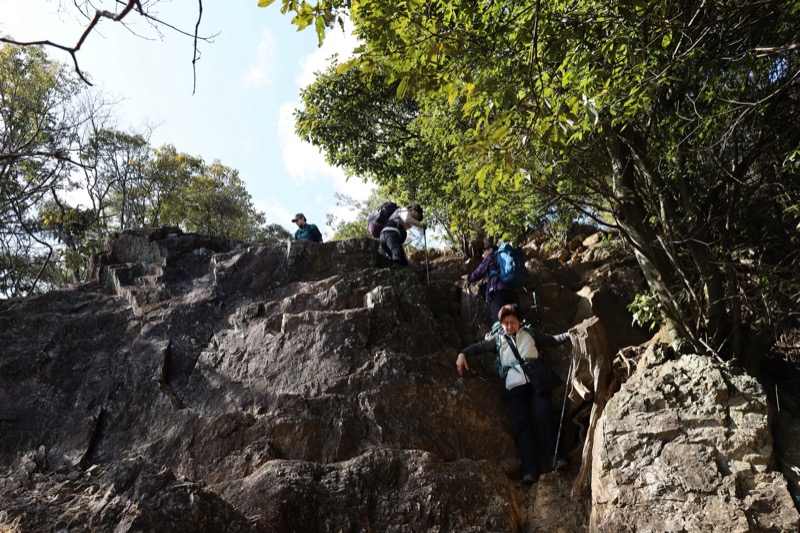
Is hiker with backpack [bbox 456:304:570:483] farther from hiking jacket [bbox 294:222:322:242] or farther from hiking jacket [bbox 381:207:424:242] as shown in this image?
hiking jacket [bbox 294:222:322:242]

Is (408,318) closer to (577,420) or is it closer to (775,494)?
(577,420)

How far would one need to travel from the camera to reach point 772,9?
19.5 ft

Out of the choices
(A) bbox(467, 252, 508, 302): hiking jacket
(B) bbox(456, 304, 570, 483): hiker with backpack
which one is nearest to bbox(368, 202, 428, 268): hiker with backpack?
(A) bbox(467, 252, 508, 302): hiking jacket

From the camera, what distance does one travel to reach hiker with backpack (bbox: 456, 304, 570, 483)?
6625mm

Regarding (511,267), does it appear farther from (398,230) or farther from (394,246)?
(398,230)

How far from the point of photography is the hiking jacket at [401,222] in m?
10.5

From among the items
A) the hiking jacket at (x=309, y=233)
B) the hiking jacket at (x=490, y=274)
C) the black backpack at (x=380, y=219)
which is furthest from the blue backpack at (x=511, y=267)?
the hiking jacket at (x=309, y=233)

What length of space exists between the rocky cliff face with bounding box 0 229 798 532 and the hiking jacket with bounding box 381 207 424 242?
0.64 m

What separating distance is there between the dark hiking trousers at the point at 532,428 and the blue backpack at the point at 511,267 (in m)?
2.03

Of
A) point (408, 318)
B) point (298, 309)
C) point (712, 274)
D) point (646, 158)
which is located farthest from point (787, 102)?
point (298, 309)

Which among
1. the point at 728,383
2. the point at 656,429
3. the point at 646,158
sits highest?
the point at 646,158

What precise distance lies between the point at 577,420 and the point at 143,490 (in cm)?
496

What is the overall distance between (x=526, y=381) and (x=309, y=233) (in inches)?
284

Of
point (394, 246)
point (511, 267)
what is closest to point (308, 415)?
point (511, 267)
